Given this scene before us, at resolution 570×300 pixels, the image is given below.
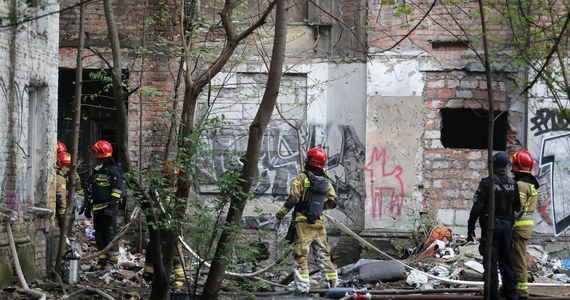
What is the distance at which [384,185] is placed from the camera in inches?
715

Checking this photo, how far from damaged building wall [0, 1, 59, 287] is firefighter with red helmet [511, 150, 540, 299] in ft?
20.9

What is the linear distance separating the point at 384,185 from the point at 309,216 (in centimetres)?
447

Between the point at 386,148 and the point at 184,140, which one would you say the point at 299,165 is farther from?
the point at 184,140

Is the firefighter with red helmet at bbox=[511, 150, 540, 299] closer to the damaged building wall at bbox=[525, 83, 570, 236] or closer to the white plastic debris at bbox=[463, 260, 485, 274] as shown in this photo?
the white plastic debris at bbox=[463, 260, 485, 274]

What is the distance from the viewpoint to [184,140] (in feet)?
35.0

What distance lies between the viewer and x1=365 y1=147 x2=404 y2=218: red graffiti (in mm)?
18156

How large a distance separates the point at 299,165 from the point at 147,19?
155 inches

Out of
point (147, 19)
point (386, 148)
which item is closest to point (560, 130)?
point (386, 148)

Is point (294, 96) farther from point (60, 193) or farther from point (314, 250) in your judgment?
point (314, 250)

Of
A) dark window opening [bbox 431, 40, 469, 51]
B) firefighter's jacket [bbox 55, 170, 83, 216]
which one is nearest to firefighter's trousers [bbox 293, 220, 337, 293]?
firefighter's jacket [bbox 55, 170, 83, 216]

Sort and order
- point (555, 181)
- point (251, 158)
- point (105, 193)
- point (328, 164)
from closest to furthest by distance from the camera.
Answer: point (251, 158)
point (105, 193)
point (555, 181)
point (328, 164)

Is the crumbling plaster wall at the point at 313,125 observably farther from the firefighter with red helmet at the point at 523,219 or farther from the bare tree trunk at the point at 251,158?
the bare tree trunk at the point at 251,158

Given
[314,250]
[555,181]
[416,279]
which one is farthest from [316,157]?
[555,181]

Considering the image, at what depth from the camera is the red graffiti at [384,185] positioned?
1816 cm
